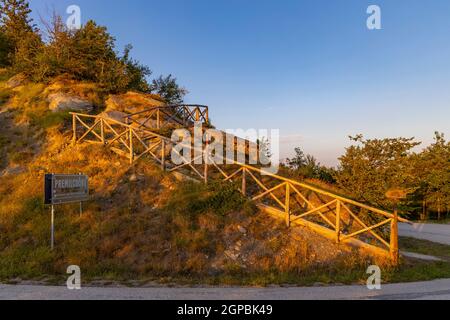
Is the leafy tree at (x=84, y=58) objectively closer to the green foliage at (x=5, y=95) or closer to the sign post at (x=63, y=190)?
the green foliage at (x=5, y=95)

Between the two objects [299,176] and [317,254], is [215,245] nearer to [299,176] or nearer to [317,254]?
[317,254]

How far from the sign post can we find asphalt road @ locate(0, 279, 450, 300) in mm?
2437

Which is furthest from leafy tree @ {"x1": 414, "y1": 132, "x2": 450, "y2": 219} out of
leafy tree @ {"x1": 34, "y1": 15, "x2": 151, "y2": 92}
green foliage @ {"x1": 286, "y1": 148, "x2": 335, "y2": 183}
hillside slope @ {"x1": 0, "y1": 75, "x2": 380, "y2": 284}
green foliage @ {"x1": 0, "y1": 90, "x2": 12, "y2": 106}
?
green foliage @ {"x1": 0, "y1": 90, "x2": 12, "y2": 106}

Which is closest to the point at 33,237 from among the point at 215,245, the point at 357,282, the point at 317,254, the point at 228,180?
the point at 215,245

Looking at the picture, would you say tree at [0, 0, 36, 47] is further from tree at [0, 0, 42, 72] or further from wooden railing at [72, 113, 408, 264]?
wooden railing at [72, 113, 408, 264]

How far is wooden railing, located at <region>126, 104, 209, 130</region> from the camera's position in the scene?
1742cm

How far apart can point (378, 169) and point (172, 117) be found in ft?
39.1

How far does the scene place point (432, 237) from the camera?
13.1 m

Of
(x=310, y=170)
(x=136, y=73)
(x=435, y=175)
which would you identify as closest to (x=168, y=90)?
(x=136, y=73)

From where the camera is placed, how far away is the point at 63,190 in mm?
8438

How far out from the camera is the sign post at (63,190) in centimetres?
786

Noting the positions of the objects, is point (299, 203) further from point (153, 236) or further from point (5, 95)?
point (5, 95)

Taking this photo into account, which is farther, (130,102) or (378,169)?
(130,102)
